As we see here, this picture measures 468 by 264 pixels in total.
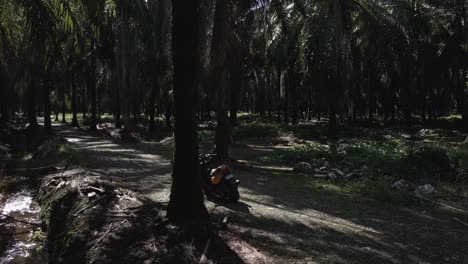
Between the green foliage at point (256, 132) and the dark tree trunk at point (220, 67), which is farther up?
the dark tree trunk at point (220, 67)

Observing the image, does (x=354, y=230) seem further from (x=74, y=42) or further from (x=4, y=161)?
(x=4, y=161)

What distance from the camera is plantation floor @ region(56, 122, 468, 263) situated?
6453 millimetres


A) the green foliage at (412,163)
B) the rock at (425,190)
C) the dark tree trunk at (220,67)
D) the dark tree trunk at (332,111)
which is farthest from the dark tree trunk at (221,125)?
the dark tree trunk at (332,111)

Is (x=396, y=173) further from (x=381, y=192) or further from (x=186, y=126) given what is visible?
(x=186, y=126)

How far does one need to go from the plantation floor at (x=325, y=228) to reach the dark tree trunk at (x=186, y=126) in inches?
30.8

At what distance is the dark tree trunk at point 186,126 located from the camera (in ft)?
21.0

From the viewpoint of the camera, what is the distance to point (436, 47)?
3891cm

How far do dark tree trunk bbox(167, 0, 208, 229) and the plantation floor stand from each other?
78cm

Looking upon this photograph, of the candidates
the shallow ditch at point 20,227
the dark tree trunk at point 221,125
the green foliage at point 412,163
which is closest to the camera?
the shallow ditch at point 20,227

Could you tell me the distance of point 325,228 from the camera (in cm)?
780

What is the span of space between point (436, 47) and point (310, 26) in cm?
1886

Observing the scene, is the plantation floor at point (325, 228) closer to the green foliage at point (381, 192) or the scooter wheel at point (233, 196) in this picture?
the scooter wheel at point (233, 196)

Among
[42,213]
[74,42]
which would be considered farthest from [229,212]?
[74,42]

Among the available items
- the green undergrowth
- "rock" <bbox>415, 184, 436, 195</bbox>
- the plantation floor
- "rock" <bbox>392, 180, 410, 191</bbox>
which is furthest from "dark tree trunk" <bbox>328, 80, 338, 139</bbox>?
"rock" <bbox>415, 184, 436, 195</bbox>
